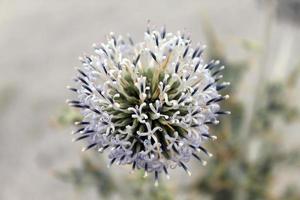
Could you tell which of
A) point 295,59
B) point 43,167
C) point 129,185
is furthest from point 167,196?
point 295,59

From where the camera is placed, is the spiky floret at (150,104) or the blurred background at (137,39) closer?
the spiky floret at (150,104)

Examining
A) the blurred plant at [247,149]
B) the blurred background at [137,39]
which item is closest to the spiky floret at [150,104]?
the blurred background at [137,39]

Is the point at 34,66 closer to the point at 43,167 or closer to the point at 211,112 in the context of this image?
the point at 43,167

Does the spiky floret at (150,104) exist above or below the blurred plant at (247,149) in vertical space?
below

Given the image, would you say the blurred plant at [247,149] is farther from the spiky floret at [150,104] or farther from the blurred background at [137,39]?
the spiky floret at [150,104]

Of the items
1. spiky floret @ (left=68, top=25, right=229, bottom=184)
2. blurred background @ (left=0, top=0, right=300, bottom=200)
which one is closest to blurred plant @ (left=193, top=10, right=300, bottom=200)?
blurred background @ (left=0, top=0, right=300, bottom=200)
